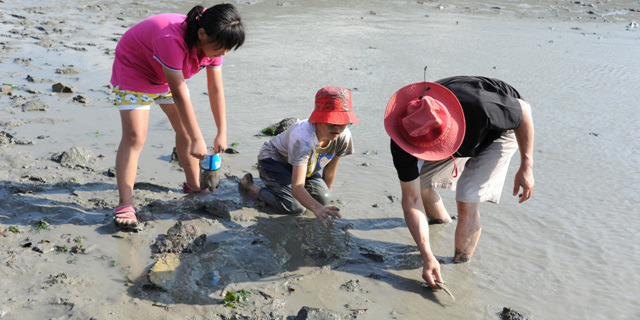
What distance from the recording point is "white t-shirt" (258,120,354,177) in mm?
3260

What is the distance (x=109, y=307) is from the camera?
7.91 ft

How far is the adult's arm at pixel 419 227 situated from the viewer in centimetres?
272

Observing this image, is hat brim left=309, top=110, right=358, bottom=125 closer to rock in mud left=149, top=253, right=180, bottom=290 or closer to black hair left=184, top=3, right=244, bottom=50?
black hair left=184, top=3, right=244, bottom=50

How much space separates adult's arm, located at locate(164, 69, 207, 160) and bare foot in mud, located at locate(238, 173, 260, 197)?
2.65 feet

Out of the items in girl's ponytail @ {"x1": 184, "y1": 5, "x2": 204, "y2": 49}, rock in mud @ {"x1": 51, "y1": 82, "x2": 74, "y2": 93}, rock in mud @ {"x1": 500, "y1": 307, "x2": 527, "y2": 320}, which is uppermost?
girl's ponytail @ {"x1": 184, "y1": 5, "x2": 204, "y2": 49}

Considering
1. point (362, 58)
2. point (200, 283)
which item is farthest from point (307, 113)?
point (200, 283)

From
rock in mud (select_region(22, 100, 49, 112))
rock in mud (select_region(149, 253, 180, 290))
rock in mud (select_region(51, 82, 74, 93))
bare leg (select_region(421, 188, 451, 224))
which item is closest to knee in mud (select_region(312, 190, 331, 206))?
bare leg (select_region(421, 188, 451, 224))

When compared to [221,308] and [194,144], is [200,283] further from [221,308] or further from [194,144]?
[194,144]

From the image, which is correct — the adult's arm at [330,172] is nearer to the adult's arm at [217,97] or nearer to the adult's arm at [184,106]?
the adult's arm at [217,97]

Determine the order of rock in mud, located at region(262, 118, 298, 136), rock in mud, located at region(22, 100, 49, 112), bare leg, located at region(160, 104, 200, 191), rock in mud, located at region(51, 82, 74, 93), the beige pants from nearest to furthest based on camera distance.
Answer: the beige pants
bare leg, located at region(160, 104, 200, 191)
rock in mud, located at region(262, 118, 298, 136)
rock in mud, located at region(22, 100, 49, 112)
rock in mud, located at region(51, 82, 74, 93)

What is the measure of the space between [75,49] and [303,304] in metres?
5.87

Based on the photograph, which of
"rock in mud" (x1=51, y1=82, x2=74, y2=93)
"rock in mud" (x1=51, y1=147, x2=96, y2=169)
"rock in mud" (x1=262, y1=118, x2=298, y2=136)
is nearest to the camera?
"rock in mud" (x1=51, y1=147, x2=96, y2=169)

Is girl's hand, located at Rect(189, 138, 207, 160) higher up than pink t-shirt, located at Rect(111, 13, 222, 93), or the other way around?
pink t-shirt, located at Rect(111, 13, 222, 93)

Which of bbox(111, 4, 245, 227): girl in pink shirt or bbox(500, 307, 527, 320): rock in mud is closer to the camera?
A: bbox(500, 307, 527, 320): rock in mud
